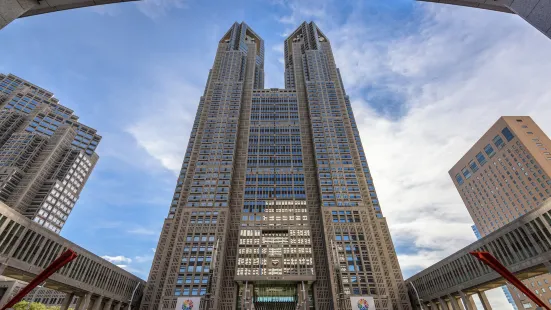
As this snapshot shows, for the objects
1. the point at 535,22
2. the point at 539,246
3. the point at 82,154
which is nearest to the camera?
the point at 535,22

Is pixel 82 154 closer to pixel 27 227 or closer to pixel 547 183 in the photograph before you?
pixel 27 227

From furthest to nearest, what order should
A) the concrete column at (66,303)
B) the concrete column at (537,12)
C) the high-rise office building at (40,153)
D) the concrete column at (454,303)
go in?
the high-rise office building at (40,153)
the concrete column at (454,303)
the concrete column at (66,303)
the concrete column at (537,12)

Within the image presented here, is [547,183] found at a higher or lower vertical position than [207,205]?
higher

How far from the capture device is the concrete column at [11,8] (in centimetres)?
799

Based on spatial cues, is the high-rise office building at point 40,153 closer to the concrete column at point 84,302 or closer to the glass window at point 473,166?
the concrete column at point 84,302

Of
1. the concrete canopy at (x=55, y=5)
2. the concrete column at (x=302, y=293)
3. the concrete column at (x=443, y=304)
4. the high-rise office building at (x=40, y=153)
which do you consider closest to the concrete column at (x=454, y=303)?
the concrete column at (x=443, y=304)

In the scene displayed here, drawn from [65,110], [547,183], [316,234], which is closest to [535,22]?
[316,234]

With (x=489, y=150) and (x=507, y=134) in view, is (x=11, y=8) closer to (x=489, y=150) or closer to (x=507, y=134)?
(x=507, y=134)

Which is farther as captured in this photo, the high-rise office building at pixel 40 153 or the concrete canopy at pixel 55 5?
the high-rise office building at pixel 40 153

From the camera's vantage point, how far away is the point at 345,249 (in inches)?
3167

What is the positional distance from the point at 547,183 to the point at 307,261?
87.7m

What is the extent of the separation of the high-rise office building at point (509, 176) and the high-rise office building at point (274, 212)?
178 ft

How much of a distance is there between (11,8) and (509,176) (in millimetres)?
142380

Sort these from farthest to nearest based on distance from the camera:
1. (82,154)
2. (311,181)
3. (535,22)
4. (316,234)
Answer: (82,154) < (311,181) < (316,234) < (535,22)
